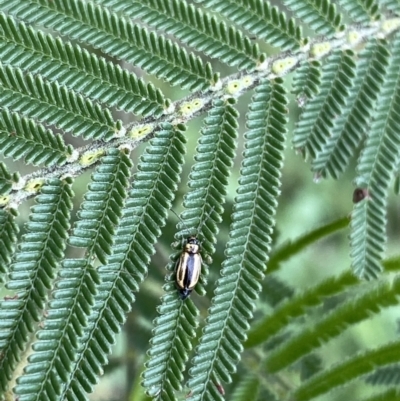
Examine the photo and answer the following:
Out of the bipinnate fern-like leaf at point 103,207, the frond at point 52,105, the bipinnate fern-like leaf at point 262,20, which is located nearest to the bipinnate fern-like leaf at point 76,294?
the bipinnate fern-like leaf at point 103,207

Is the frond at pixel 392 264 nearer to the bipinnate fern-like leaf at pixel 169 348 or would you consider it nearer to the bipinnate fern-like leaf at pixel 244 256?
the bipinnate fern-like leaf at pixel 244 256

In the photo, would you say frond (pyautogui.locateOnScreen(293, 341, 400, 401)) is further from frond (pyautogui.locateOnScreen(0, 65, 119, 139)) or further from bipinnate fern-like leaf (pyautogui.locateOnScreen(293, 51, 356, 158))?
frond (pyautogui.locateOnScreen(0, 65, 119, 139))

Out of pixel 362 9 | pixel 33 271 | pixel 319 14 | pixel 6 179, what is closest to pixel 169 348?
pixel 33 271

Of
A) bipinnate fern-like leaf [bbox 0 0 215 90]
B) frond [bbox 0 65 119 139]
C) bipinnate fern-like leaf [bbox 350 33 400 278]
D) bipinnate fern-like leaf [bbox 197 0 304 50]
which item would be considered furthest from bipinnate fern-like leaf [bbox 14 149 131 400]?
bipinnate fern-like leaf [bbox 350 33 400 278]

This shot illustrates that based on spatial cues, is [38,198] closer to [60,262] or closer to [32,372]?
[60,262]

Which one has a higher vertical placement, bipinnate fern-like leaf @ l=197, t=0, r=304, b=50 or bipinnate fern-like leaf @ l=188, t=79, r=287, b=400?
bipinnate fern-like leaf @ l=197, t=0, r=304, b=50

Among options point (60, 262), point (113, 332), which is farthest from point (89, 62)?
point (113, 332)
